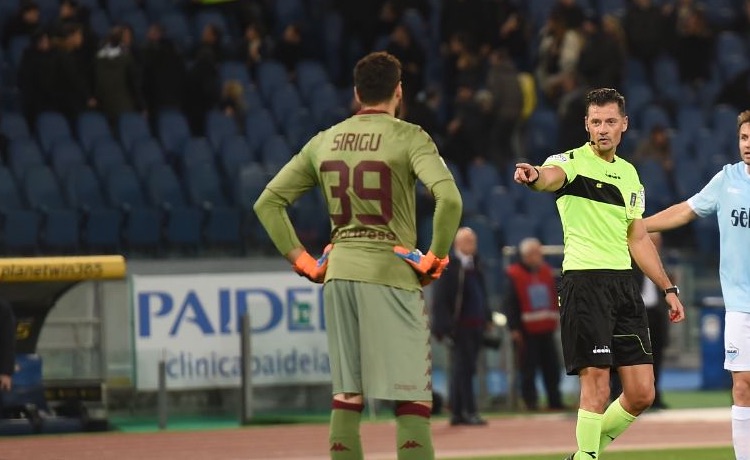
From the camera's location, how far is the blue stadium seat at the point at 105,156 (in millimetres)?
21078

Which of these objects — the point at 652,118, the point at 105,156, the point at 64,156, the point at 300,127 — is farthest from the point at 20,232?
the point at 652,118

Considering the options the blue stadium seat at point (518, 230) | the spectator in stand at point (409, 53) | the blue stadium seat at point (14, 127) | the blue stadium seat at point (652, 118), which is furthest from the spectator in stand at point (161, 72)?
the blue stadium seat at point (652, 118)

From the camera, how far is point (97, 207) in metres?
20.6

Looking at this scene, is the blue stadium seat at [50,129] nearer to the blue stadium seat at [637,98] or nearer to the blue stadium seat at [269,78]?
the blue stadium seat at [269,78]

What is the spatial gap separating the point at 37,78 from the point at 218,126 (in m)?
2.57

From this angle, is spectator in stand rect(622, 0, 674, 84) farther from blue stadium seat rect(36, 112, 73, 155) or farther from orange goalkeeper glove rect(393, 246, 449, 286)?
orange goalkeeper glove rect(393, 246, 449, 286)

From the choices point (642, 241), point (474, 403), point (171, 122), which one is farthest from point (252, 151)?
point (642, 241)

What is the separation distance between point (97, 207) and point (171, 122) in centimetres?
232

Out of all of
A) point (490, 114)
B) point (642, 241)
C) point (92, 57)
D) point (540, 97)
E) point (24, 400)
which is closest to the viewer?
point (642, 241)

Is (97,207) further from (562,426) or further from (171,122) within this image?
(562,426)

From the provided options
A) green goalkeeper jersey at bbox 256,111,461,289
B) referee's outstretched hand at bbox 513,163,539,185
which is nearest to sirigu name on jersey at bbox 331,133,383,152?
green goalkeeper jersey at bbox 256,111,461,289

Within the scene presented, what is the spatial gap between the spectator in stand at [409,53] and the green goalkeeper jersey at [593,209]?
1348 cm

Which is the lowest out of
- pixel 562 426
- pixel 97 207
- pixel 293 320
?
pixel 562 426

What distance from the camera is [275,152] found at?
22.1 m
